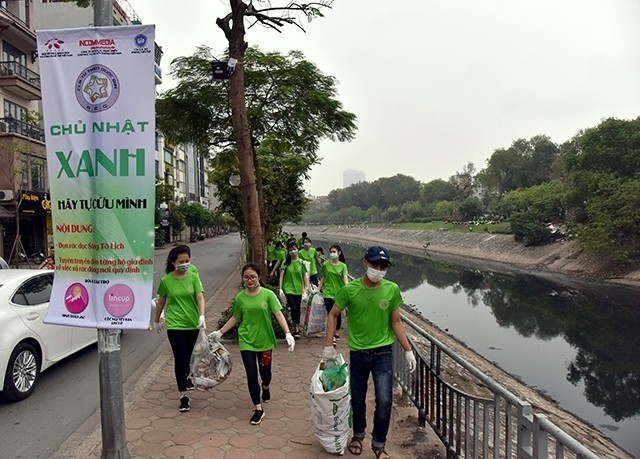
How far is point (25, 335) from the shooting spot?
4.98 meters

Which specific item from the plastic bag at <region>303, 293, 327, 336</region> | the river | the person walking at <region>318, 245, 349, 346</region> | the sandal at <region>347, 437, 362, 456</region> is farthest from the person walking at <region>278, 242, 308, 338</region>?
the river

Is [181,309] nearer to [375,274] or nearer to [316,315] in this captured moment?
[375,274]

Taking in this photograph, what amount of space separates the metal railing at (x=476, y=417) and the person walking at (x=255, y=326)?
50.4 inches

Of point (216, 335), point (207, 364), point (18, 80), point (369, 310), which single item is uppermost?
point (18, 80)

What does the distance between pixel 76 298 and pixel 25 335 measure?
263cm

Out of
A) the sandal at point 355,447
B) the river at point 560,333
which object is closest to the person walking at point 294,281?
the sandal at point 355,447

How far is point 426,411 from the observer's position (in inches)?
162

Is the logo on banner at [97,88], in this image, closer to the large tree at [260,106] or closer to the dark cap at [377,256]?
the dark cap at [377,256]

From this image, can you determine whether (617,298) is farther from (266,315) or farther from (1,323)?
(1,323)

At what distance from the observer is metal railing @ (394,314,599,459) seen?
2371mm

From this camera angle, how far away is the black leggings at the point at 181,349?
4.47 metres

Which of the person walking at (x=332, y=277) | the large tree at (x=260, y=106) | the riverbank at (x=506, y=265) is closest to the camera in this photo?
the person walking at (x=332, y=277)

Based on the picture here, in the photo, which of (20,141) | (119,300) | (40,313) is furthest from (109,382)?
(20,141)

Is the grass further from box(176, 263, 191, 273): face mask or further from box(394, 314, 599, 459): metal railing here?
box(176, 263, 191, 273): face mask
